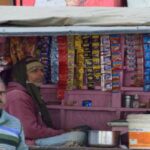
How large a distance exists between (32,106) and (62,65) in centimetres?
66

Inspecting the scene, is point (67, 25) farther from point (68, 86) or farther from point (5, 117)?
point (68, 86)

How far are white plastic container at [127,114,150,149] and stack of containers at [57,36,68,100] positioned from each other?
4.04 ft

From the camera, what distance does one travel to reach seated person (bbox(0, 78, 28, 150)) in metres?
3.99

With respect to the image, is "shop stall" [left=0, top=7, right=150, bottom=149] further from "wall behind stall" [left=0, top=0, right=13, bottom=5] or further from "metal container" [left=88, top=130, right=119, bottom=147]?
"wall behind stall" [left=0, top=0, right=13, bottom=5]

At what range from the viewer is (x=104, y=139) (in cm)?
541

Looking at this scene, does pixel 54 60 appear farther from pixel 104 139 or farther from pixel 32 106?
pixel 104 139

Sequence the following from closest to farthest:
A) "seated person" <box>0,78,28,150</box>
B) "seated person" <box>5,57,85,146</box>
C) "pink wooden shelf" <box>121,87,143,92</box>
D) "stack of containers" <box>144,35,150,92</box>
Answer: "seated person" <box>0,78,28,150</box>, "seated person" <box>5,57,85,146</box>, "stack of containers" <box>144,35,150,92</box>, "pink wooden shelf" <box>121,87,143,92</box>

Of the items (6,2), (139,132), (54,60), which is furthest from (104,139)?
(6,2)

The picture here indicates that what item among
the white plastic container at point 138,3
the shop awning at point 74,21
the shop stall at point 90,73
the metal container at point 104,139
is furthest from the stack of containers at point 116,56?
the shop awning at point 74,21

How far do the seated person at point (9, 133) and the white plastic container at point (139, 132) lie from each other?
4.50 ft

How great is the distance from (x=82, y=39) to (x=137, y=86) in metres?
0.79

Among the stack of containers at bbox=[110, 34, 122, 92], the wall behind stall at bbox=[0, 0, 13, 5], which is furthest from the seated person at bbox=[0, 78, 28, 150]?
the wall behind stall at bbox=[0, 0, 13, 5]

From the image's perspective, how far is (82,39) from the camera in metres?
6.21

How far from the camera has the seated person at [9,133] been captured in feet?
13.1
